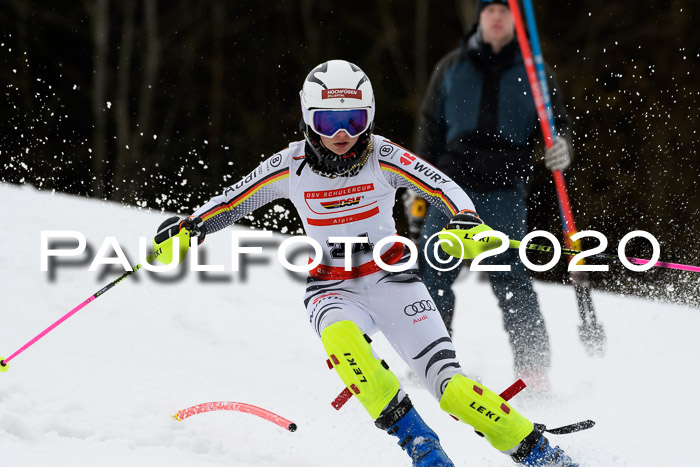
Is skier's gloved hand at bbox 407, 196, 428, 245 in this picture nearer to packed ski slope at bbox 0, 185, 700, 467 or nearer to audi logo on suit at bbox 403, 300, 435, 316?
packed ski slope at bbox 0, 185, 700, 467

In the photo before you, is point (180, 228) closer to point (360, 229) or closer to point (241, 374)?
point (360, 229)

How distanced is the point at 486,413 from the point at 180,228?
1.60 metres

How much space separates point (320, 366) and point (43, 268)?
83.5 inches

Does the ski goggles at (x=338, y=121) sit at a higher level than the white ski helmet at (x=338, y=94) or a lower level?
lower

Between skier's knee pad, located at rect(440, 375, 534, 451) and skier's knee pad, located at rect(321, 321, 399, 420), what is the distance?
0.23 metres

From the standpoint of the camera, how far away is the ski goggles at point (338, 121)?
11.9ft

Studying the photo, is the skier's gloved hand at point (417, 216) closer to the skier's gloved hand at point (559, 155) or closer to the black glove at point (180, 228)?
the skier's gloved hand at point (559, 155)

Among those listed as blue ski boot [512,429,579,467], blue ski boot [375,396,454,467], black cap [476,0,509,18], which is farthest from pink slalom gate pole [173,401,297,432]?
black cap [476,0,509,18]

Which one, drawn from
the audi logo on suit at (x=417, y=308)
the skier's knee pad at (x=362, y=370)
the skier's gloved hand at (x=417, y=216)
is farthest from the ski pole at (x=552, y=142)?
the skier's knee pad at (x=362, y=370)

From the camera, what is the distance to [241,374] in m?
5.09

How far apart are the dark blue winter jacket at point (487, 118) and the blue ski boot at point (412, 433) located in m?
1.87

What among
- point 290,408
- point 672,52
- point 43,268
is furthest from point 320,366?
point 672,52

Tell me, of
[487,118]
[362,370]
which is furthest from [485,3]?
[362,370]

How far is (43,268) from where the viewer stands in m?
6.06
